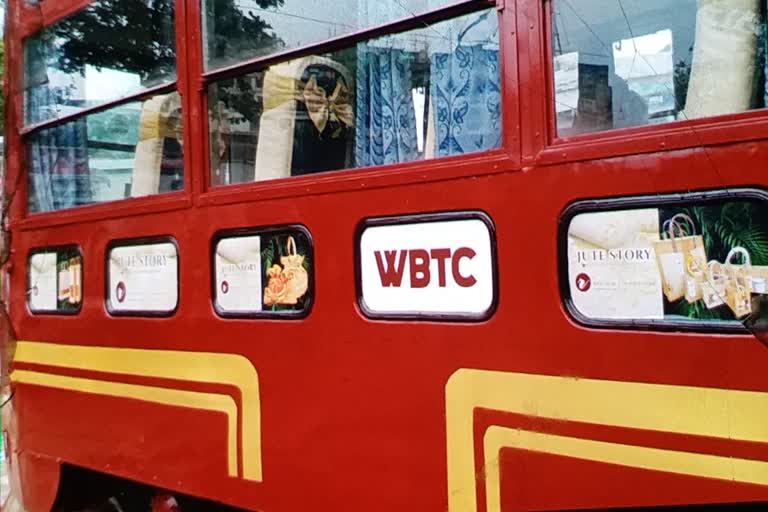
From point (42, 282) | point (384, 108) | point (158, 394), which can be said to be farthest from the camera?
point (42, 282)

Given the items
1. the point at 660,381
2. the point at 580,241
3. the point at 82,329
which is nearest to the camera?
the point at 660,381

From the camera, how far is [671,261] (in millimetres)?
1619

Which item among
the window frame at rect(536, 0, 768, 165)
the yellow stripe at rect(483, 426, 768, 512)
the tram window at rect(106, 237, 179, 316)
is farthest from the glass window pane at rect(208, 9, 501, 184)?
the yellow stripe at rect(483, 426, 768, 512)

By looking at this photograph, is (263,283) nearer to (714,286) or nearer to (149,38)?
(149,38)

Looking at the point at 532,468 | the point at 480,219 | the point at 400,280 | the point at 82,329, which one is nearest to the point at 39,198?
the point at 82,329

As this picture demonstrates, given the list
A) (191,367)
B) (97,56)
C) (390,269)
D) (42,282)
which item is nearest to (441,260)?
(390,269)

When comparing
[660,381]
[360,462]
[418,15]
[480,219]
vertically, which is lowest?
[360,462]

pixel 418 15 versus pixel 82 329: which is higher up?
pixel 418 15

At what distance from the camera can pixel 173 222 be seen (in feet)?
8.74

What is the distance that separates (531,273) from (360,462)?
2.34ft

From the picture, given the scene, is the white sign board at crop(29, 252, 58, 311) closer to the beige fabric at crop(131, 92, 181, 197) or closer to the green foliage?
the beige fabric at crop(131, 92, 181, 197)

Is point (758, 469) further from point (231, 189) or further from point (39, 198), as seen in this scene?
point (39, 198)

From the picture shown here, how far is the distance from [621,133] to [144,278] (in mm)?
1774

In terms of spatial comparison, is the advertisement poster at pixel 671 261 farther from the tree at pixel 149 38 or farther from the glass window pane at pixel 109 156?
the glass window pane at pixel 109 156
